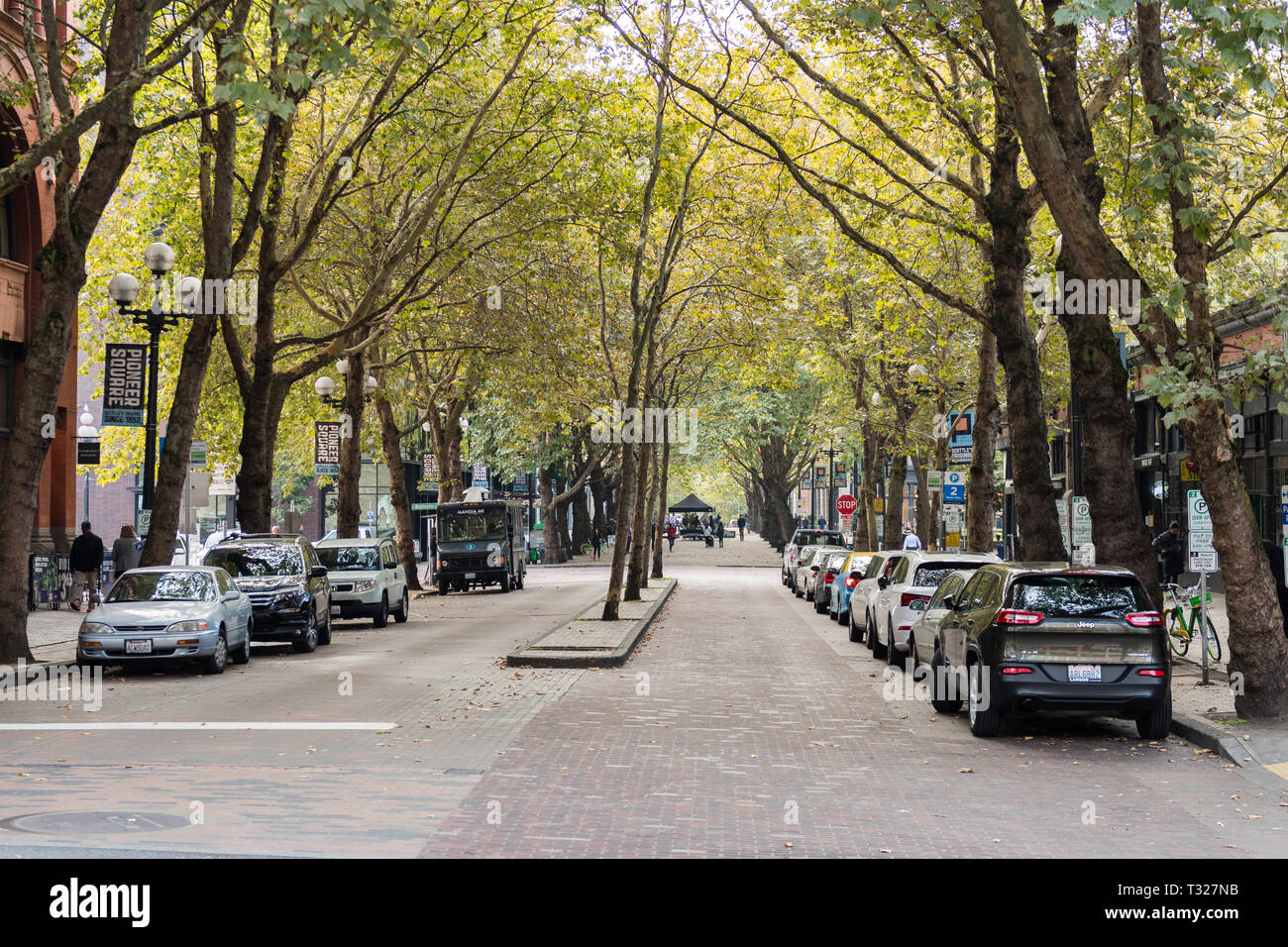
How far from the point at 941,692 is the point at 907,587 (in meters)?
5.15

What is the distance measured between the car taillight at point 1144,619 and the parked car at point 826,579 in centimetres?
2008

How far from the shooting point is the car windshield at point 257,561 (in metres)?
23.4

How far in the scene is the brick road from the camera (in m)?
8.58

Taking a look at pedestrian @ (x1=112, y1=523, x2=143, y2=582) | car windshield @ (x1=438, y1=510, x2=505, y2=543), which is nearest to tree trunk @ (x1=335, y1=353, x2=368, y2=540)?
pedestrian @ (x1=112, y1=523, x2=143, y2=582)

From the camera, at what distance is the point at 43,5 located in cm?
1778

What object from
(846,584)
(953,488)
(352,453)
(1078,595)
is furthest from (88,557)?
(1078,595)

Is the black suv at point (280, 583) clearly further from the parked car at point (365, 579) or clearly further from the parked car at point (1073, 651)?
the parked car at point (1073, 651)

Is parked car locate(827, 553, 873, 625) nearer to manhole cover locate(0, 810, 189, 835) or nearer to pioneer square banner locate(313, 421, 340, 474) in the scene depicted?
pioneer square banner locate(313, 421, 340, 474)

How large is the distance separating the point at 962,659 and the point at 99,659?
10.8 meters

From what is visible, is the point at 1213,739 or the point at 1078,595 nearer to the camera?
the point at 1213,739

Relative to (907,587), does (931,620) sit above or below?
below

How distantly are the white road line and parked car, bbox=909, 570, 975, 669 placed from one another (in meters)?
6.62

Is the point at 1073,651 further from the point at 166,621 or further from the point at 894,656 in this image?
the point at 166,621

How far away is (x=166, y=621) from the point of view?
18281 millimetres
